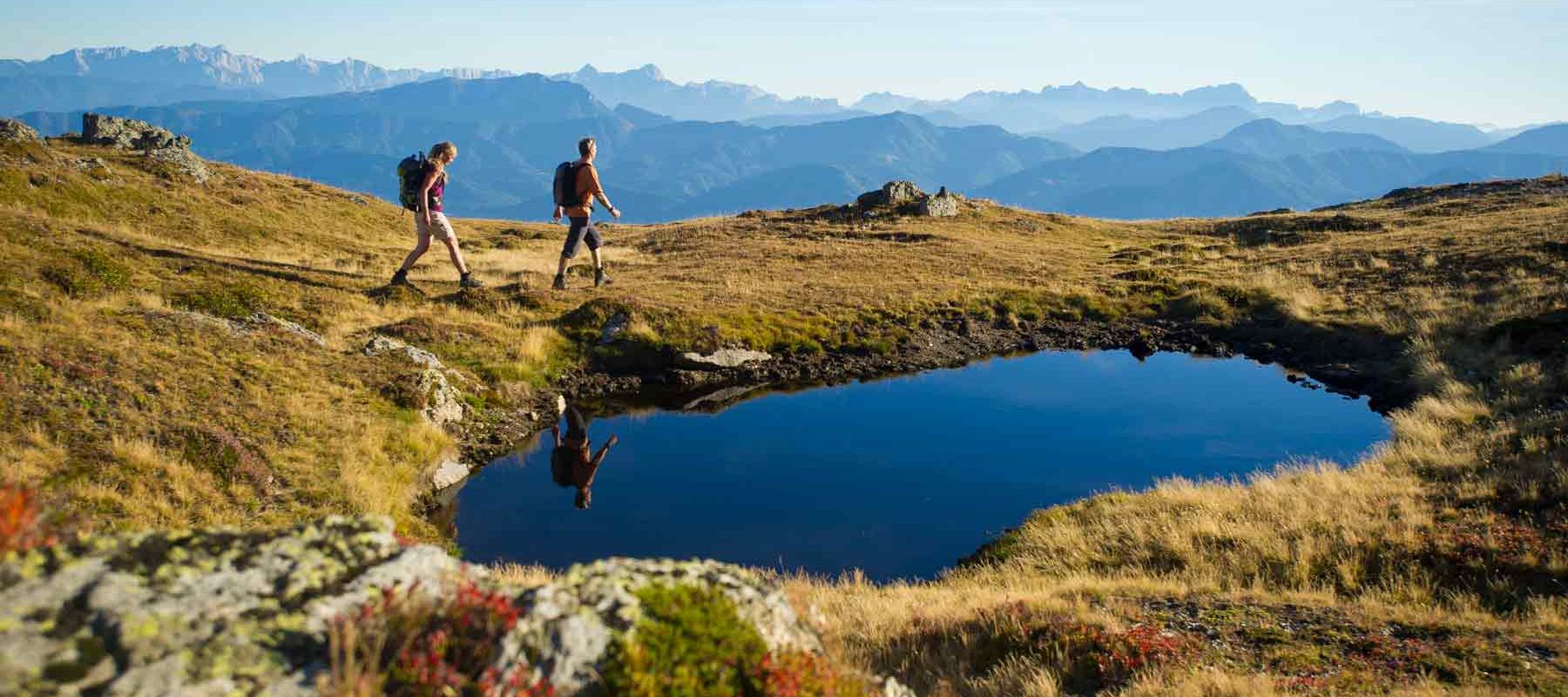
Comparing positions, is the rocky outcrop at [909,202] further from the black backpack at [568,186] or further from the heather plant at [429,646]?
the heather plant at [429,646]

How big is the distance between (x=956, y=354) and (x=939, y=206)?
28822 millimetres

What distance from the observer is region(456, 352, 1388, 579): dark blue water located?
1477 cm

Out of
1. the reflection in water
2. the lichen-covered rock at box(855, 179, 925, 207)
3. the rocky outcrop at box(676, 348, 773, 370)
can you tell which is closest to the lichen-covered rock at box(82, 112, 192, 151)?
the rocky outcrop at box(676, 348, 773, 370)

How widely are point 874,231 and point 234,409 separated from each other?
128 feet

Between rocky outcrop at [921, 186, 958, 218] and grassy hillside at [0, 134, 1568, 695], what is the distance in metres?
16.7

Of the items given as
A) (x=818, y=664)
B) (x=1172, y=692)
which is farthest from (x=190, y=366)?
(x=1172, y=692)

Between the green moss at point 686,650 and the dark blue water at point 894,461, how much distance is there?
28.4 feet

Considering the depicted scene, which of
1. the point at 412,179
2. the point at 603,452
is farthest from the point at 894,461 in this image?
the point at 412,179

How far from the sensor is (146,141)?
39.0 m

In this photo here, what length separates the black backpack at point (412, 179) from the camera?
2122cm

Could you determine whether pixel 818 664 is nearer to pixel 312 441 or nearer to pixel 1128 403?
pixel 312 441

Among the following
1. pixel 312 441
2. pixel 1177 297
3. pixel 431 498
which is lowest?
pixel 431 498

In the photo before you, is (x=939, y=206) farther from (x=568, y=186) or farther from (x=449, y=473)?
(x=449, y=473)

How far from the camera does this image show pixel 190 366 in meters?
14.7
